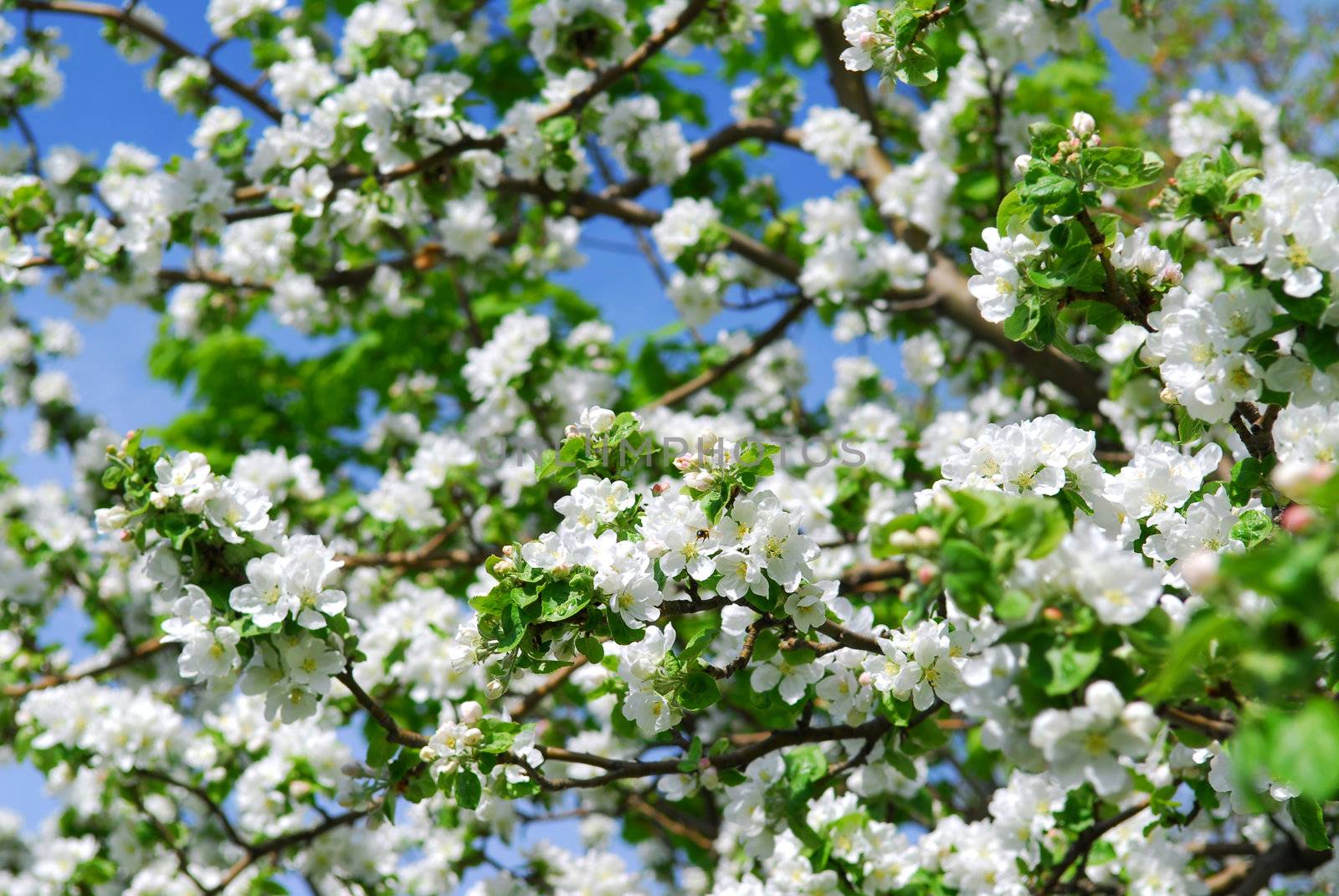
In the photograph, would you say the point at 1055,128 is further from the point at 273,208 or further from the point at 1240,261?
the point at 273,208

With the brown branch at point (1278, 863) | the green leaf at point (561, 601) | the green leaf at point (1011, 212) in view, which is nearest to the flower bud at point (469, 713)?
the green leaf at point (561, 601)

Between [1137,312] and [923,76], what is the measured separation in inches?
33.1

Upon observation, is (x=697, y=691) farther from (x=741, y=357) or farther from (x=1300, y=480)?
(x=741, y=357)

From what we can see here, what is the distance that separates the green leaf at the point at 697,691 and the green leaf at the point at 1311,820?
1125mm

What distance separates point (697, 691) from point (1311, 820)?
1192mm

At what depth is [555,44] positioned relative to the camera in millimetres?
4500

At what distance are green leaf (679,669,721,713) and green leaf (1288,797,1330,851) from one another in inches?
44.3

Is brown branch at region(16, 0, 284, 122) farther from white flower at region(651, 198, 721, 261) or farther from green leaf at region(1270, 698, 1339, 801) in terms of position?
green leaf at region(1270, 698, 1339, 801)

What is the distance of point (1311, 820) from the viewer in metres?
1.89

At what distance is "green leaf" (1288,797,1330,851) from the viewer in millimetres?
1888

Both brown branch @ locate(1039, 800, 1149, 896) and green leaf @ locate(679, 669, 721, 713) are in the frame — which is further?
brown branch @ locate(1039, 800, 1149, 896)

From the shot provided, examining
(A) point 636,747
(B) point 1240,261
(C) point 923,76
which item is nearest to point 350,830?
(A) point 636,747

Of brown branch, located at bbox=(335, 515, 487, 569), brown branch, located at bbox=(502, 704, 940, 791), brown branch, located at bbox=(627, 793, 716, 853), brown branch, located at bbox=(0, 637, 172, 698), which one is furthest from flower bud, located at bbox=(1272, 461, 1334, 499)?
Result: brown branch, located at bbox=(0, 637, 172, 698)

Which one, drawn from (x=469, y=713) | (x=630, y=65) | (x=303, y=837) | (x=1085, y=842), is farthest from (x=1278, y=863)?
(x=630, y=65)
